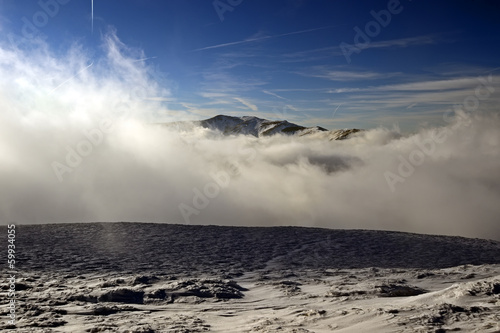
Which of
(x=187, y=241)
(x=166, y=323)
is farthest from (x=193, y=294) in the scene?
(x=187, y=241)

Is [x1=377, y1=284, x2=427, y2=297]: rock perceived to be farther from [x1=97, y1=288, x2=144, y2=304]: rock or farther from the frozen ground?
[x1=97, y1=288, x2=144, y2=304]: rock

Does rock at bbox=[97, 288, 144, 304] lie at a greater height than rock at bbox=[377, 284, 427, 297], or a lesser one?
greater

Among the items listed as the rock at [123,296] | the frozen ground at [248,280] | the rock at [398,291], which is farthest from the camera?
the rock at [398,291]

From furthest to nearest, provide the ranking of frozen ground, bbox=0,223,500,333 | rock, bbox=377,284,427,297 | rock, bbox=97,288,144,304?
rock, bbox=377,284,427,297
rock, bbox=97,288,144,304
frozen ground, bbox=0,223,500,333

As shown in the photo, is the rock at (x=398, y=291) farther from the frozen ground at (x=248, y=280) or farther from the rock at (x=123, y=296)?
the rock at (x=123, y=296)

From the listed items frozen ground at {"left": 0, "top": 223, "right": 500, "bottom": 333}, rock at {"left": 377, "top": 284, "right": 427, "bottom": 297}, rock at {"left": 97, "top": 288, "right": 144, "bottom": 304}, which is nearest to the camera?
frozen ground at {"left": 0, "top": 223, "right": 500, "bottom": 333}

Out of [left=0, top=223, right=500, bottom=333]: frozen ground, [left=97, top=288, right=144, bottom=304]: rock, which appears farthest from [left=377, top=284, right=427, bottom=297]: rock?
[left=97, top=288, right=144, bottom=304]: rock

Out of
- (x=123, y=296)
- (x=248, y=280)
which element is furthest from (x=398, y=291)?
(x=123, y=296)

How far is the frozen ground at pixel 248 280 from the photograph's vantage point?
238 inches

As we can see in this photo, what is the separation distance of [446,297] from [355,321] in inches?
65.8

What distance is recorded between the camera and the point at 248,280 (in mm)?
9539

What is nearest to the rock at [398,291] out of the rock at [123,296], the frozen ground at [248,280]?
the frozen ground at [248,280]

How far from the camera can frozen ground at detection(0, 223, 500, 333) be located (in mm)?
6051

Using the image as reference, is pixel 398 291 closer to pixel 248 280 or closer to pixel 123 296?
pixel 248 280
